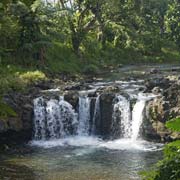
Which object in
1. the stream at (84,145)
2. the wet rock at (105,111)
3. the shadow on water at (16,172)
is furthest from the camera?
the wet rock at (105,111)

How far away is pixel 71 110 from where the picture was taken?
24844 millimetres

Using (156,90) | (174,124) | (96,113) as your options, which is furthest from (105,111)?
(174,124)

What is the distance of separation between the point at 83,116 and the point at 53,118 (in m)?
1.70

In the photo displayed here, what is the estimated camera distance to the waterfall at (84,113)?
2471 centimetres

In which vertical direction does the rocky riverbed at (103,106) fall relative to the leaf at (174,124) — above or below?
below

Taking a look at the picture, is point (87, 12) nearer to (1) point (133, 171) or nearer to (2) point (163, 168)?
(1) point (133, 171)

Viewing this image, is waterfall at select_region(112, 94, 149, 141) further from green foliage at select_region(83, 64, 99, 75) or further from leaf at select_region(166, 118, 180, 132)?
leaf at select_region(166, 118, 180, 132)

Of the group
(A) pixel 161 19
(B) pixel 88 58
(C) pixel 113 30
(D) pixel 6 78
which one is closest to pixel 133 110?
(D) pixel 6 78

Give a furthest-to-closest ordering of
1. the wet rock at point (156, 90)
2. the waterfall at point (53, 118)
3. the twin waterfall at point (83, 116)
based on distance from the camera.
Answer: the wet rock at point (156, 90)
the twin waterfall at point (83, 116)
the waterfall at point (53, 118)

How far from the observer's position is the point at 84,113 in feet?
82.3

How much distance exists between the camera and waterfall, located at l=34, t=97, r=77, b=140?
2395 cm

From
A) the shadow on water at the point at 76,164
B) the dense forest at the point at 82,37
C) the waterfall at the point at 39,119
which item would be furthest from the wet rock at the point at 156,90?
the dense forest at the point at 82,37

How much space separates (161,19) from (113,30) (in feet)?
48.2

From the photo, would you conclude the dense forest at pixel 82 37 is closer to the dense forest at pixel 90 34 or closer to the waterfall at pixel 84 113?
the dense forest at pixel 90 34
